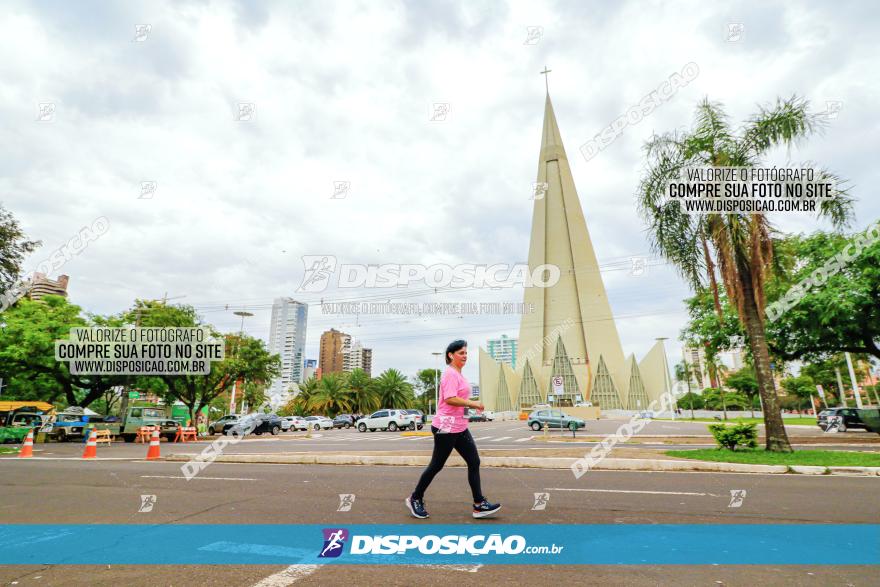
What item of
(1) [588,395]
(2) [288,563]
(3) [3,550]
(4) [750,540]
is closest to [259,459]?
(3) [3,550]

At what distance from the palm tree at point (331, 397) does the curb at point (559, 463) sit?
4802cm

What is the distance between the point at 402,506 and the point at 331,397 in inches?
2210

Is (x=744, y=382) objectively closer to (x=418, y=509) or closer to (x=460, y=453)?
(x=460, y=453)

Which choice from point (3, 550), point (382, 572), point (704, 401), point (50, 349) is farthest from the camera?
point (704, 401)

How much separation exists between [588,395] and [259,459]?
67.9 metres

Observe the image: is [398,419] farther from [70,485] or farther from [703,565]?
[703,565]

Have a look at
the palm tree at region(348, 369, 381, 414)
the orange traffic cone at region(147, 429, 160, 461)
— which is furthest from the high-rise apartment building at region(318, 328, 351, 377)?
the orange traffic cone at region(147, 429, 160, 461)

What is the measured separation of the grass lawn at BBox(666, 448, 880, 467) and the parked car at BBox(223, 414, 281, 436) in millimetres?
27196

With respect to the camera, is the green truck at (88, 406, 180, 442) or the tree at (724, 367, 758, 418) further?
the tree at (724, 367, 758, 418)

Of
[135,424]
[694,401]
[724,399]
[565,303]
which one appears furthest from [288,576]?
[694,401]

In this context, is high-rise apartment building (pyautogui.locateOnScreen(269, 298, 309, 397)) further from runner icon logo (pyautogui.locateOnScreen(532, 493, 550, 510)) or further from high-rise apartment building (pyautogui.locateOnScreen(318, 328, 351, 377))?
runner icon logo (pyautogui.locateOnScreen(532, 493, 550, 510))

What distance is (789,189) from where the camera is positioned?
12.5m

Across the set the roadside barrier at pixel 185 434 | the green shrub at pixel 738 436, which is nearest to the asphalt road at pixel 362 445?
the roadside barrier at pixel 185 434

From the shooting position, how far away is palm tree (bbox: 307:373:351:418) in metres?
58.6
